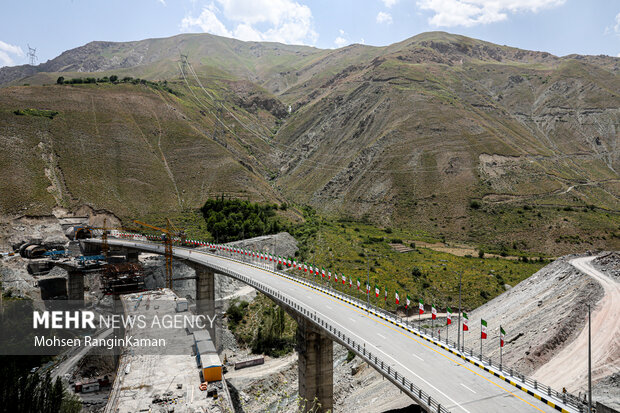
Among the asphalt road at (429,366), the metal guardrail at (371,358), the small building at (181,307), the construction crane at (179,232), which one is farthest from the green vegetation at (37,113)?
the asphalt road at (429,366)

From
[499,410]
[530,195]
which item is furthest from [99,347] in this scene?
[530,195]

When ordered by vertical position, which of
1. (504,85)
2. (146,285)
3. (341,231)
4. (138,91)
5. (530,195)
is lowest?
(146,285)

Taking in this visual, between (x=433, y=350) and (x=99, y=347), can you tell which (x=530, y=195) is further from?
(x=99, y=347)

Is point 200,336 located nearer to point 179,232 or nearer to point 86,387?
point 86,387

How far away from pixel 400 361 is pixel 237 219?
66.8 metres

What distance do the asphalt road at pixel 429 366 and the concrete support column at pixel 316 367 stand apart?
2.28 metres

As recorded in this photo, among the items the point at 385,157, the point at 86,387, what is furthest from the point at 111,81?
the point at 86,387

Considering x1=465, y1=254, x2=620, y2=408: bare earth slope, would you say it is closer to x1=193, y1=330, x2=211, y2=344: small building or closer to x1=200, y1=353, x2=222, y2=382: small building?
x1=200, y1=353, x2=222, y2=382: small building

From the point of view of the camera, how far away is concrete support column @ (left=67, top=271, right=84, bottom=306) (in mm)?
72812

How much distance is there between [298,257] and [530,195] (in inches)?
2700

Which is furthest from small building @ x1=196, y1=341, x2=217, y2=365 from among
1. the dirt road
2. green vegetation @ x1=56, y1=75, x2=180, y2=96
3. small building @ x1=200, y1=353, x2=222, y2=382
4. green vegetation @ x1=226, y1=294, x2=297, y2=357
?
green vegetation @ x1=56, y1=75, x2=180, y2=96

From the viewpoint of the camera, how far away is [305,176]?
154625 millimetres

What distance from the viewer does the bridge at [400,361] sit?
1981 centimetres

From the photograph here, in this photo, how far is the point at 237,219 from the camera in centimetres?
8694
